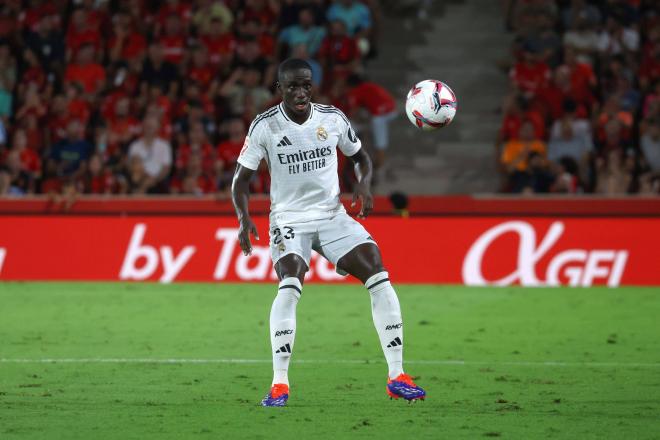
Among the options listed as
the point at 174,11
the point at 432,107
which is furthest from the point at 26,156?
the point at 432,107

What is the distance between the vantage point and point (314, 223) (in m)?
8.56

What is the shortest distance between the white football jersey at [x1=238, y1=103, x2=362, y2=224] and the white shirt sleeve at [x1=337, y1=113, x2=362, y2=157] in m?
0.09

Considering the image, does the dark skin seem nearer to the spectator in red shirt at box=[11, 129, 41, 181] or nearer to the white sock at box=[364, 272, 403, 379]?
the white sock at box=[364, 272, 403, 379]

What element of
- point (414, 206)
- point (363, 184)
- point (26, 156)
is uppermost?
point (363, 184)

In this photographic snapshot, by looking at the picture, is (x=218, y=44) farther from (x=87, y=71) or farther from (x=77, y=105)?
(x=77, y=105)

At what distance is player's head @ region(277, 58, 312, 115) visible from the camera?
27.0 feet

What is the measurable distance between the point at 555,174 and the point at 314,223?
35.0 ft

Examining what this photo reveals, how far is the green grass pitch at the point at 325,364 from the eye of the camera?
747cm

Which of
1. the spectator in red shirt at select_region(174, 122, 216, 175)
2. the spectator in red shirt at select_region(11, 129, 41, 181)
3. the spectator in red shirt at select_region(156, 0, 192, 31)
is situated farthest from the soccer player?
the spectator in red shirt at select_region(156, 0, 192, 31)

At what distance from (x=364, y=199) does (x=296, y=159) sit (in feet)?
1.79

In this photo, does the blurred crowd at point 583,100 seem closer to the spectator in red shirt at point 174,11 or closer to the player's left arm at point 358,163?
the spectator in red shirt at point 174,11

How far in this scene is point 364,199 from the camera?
859cm

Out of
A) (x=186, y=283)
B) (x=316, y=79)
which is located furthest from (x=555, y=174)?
(x=186, y=283)

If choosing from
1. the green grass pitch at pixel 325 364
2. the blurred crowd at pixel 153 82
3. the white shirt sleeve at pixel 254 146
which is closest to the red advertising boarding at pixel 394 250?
the green grass pitch at pixel 325 364
